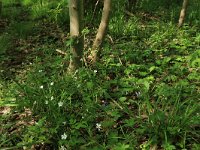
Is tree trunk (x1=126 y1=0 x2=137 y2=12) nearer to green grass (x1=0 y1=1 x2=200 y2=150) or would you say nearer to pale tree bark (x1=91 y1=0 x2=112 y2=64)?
green grass (x1=0 y1=1 x2=200 y2=150)

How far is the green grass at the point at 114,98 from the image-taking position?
2.85 meters

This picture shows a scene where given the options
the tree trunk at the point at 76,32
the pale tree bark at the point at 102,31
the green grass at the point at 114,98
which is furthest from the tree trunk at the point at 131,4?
the tree trunk at the point at 76,32

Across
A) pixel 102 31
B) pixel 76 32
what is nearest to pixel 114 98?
pixel 76 32

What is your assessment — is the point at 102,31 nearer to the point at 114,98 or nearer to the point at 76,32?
the point at 76,32

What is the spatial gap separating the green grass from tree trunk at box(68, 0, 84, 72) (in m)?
0.17

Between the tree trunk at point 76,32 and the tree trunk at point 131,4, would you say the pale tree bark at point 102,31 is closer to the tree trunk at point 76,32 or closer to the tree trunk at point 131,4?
the tree trunk at point 76,32

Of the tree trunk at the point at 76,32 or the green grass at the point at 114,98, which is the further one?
the tree trunk at the point at 76,32

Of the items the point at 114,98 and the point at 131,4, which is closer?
the point at 114,98

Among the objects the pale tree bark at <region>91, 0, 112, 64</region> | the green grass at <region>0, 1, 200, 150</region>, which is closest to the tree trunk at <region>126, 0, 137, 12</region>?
the green grass at <region>0, 1, 200, 150</region>

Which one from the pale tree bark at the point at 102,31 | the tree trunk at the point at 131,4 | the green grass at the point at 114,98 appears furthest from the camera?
the tree trunk at the point at 131,4

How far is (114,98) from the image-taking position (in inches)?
142

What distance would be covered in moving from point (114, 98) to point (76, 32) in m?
1.01

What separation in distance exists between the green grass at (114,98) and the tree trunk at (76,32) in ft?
0.55

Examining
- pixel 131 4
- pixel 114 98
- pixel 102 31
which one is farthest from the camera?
pixel 131 4
